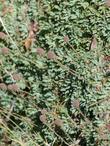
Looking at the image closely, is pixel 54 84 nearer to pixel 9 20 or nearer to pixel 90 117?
pixel 90 117

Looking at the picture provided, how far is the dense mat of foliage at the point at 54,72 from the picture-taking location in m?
3.19

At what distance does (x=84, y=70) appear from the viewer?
3188 mm

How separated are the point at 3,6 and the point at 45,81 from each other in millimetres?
775

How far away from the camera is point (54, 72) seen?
11.0 ft

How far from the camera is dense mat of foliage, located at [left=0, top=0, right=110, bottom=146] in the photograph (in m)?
3.19

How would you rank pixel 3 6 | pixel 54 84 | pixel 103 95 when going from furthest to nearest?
pixel 3 6 < pixel 54 84 < pixel 103 95

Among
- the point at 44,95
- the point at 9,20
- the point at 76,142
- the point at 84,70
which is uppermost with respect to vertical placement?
the point at 9,20

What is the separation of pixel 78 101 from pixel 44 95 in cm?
34

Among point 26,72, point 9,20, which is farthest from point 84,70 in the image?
point 9,20

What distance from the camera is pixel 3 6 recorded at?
3.61m

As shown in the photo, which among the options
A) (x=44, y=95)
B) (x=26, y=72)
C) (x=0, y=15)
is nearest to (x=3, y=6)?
(x=0, y=15)

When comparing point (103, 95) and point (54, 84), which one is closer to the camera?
point (103, 95)

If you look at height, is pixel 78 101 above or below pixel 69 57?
below

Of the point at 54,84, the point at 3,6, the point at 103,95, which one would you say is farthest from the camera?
the point at 3,6
